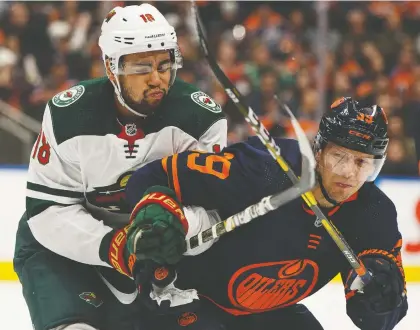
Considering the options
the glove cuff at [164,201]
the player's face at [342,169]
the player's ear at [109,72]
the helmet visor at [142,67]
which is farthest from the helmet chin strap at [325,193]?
the player's ear at [109,72]

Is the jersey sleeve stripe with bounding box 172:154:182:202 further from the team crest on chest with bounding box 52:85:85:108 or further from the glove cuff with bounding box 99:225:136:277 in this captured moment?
the team crest on chest with bounding box 52:85:85:108

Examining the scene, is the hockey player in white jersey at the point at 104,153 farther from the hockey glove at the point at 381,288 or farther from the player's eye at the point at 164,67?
the hockey glove at the point at 381,288

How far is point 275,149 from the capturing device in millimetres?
2139

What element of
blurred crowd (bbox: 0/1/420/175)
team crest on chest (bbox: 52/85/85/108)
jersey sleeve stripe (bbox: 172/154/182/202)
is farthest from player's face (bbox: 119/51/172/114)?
blurred crowd (bbox: 0/1/420/175)

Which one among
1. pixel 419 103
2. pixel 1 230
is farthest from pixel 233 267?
pixel 419 103

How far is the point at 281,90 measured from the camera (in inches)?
228

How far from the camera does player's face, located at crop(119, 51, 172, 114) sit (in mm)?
2436

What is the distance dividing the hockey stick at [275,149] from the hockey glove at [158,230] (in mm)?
283

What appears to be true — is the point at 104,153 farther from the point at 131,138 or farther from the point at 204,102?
the point at 204,102

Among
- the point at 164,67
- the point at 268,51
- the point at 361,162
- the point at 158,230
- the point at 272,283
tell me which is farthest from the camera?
the point at 268,51

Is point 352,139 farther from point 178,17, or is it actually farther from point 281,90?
point 178,17

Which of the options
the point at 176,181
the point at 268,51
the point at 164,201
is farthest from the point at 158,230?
the point at 268,51

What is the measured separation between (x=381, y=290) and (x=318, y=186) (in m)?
0.31

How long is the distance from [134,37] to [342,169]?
2.38 ft
